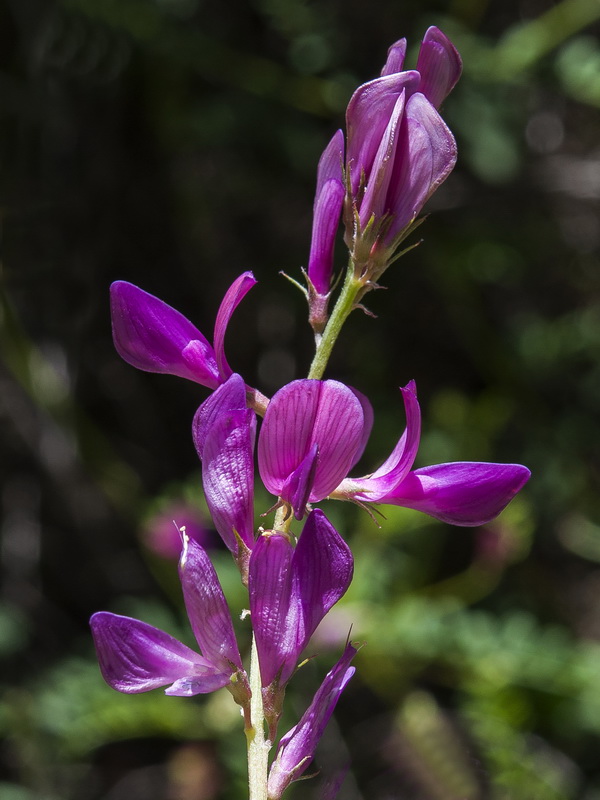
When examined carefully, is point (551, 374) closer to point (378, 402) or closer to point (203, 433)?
point (378, 402)

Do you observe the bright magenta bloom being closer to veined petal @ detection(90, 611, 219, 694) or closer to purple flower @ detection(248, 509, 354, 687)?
purple flower @ detection(248, 509, 354, 687)

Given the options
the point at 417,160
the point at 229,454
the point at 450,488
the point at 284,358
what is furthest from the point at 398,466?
the point at 284,358

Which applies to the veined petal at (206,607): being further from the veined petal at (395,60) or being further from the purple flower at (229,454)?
the veined petal at (395,60)

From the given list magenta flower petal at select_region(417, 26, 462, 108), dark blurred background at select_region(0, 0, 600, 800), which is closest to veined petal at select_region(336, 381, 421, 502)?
magenta flower petal at select_region(417, 26, 462, 108)

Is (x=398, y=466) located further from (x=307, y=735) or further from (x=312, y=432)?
(x=307, y=735)

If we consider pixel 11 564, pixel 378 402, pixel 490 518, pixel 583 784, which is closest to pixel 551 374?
pixel 378 402

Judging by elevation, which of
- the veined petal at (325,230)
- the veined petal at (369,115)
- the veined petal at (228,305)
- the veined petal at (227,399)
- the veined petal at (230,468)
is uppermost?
the veined petal at (369,115)

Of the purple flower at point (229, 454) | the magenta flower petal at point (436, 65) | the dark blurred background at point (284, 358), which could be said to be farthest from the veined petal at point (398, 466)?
the dark blurred background at point (284, 358)
